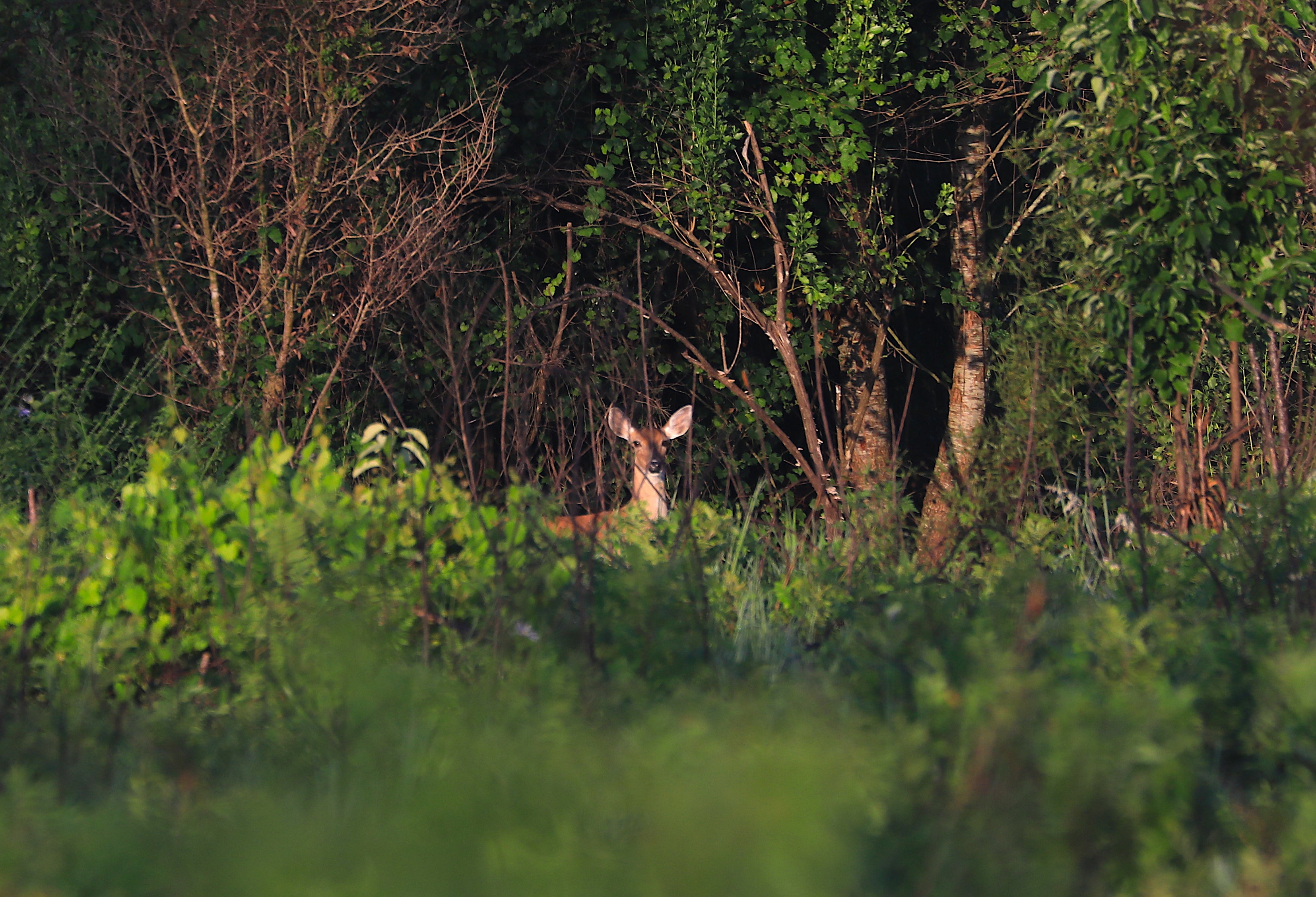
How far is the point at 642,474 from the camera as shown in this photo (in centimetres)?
546

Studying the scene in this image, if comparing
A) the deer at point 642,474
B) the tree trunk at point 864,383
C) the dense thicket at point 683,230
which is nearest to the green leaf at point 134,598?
the deer at point 642,474

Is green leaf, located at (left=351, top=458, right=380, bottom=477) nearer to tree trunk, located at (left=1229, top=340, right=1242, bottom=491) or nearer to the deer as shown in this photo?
the deer

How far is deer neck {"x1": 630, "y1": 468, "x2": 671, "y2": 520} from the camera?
4427 mm

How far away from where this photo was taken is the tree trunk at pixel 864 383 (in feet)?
30.2

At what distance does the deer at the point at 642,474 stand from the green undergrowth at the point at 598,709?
144 millimetres

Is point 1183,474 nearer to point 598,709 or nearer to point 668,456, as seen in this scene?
point 668,456

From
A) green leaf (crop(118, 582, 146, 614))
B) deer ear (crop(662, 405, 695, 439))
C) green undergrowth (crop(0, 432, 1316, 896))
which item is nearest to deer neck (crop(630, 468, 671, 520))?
deer ear (crop(662, 405, 695, 439))

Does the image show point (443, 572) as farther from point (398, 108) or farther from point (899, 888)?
point (398, 108)

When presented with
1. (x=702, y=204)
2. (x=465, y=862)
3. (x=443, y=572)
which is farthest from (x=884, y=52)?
(x=465, y=862)

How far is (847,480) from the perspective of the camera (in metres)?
8.85

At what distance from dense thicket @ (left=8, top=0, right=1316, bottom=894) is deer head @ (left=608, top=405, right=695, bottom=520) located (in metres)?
0.17

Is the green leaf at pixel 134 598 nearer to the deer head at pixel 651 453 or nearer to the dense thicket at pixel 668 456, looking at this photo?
the dense thicket at pixel 668 456

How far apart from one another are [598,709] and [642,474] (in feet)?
10.2

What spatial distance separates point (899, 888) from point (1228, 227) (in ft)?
16.3
